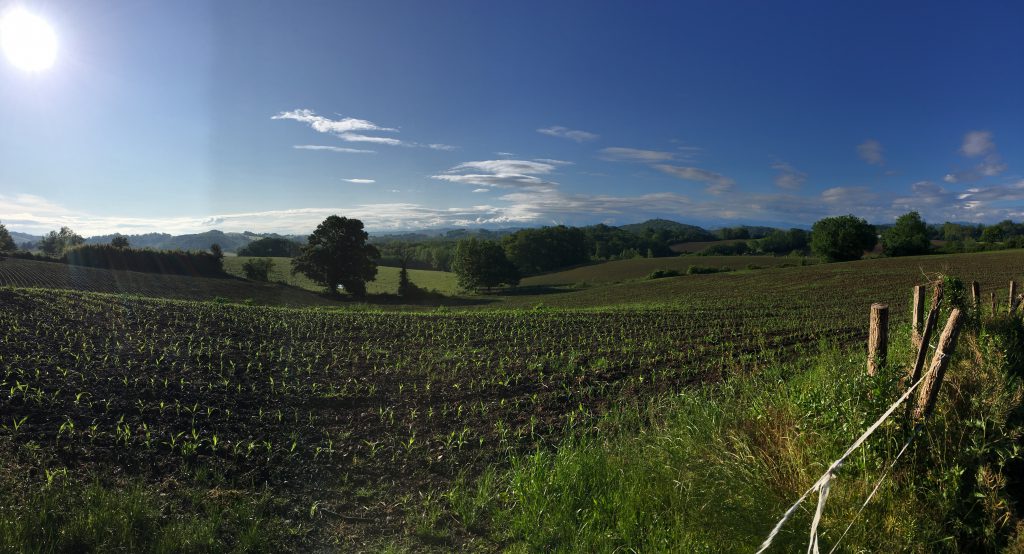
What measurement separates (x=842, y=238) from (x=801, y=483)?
76331mm

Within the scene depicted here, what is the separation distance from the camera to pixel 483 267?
61719 millimetres

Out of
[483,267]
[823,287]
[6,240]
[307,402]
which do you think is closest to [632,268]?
[483,267]

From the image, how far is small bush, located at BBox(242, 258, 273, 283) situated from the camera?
179 feet

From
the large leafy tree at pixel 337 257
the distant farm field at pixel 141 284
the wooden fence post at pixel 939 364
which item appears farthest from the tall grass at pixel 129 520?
the large leafy tree at pixel 337 257

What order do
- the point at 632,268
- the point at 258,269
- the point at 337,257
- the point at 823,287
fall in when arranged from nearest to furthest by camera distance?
the point at 823,287, the point at 337,257, the point at 258,269, the point at 632,268

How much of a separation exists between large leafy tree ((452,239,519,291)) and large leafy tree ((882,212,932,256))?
53591 mm

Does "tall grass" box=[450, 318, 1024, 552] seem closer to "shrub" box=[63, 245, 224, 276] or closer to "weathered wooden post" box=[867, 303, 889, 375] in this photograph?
"weathered wooden post" box=[867, 303, 889, 375]

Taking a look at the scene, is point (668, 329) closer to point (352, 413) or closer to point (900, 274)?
point (352, 413)

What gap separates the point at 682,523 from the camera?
4230mm

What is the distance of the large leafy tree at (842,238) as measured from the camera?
67250 mm

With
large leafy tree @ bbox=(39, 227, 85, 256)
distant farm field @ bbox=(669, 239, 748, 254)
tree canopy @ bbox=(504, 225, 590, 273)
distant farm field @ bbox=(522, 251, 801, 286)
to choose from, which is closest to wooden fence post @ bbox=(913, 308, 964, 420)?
distant farm field @ bbox=(522, 251, 801, 286)

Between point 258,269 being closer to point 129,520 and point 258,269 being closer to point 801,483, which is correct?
point 129,520

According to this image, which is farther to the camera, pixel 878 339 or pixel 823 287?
pixel 823 287

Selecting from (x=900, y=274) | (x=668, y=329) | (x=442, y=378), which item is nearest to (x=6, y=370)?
(x=442, y=378)
